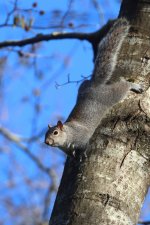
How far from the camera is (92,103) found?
371 centimetres

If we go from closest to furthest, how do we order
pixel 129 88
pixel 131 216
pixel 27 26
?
1. pixel 131 216
2. pixel 129 88
3. pixel 27 26

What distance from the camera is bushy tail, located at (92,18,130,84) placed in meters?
3.29

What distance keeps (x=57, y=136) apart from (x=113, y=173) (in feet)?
4.38

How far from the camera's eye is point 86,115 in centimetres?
358

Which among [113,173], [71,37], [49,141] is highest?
[71,37]

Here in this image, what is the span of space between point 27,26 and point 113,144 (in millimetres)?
1889

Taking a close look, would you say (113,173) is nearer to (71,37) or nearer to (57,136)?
(57,136)

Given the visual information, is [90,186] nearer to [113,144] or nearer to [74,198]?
[74,198]

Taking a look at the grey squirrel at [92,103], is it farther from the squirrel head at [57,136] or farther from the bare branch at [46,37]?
the bare branch at [46,37]

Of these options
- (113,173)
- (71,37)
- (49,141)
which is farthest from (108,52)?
(113,173)

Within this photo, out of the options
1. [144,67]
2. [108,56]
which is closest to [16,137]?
[108,56]

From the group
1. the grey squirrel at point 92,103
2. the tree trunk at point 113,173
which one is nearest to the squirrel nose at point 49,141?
the grey squirrel at point 92,103

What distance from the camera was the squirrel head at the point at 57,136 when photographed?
342 centimetres

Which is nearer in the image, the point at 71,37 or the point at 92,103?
the point at 92,103
